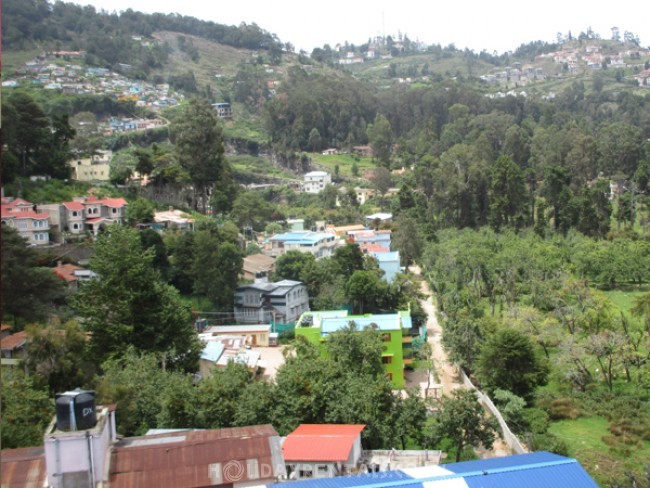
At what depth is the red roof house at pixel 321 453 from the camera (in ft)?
31.5

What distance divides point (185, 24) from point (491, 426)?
7956 centimetres

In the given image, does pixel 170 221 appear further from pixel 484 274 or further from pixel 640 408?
pixel 640 408

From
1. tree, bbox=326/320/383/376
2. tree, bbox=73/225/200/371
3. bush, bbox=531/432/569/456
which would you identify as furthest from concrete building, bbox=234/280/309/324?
bush, bbox=531/432/569/456

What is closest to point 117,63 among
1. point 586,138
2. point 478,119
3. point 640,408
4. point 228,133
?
point 228,133

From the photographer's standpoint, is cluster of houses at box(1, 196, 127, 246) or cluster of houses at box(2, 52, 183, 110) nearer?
cluster of houses at box(1, 196, 127, 246)

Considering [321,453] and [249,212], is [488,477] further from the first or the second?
[249,212]

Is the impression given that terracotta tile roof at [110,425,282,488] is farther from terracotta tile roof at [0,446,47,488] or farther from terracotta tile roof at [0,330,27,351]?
terracotta tile roof at [0,330,27,351]

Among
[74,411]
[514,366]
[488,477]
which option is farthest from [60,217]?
[488,477]

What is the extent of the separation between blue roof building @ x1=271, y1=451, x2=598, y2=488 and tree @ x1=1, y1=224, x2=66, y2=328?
1010 cm

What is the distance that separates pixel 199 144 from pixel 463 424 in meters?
19.8

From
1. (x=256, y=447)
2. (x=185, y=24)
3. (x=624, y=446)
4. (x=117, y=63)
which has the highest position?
(x=185, y=24)

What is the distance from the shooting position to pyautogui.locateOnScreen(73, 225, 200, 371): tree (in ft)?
49.8

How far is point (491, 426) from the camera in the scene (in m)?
11.7

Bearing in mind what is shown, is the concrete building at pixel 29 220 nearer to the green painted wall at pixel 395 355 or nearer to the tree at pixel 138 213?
the tree at pixel 138 213
